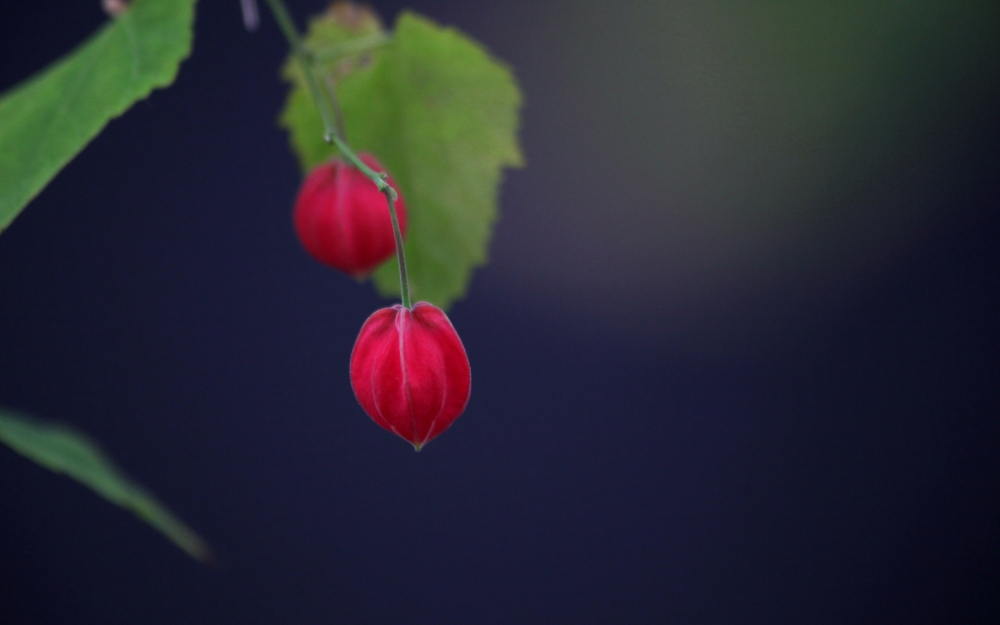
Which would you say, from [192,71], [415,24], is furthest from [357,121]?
[192,71]

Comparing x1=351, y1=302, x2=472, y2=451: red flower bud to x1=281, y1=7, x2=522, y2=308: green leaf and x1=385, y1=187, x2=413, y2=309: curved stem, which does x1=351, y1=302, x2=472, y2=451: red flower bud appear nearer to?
x1=385, y1=187, x2=413, y2=309: curved stem

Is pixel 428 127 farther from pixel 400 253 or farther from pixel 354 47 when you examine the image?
pixel 400 253

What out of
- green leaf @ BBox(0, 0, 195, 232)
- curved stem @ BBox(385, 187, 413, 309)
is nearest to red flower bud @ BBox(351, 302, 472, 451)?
curved stem @ BBox(385, 187, 413, 309)

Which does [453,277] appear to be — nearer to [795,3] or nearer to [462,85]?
[462,85]

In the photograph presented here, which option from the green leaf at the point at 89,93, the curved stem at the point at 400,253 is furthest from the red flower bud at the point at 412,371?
the green leaf at the point at 89,93

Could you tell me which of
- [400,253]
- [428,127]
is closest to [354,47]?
[428,127]
